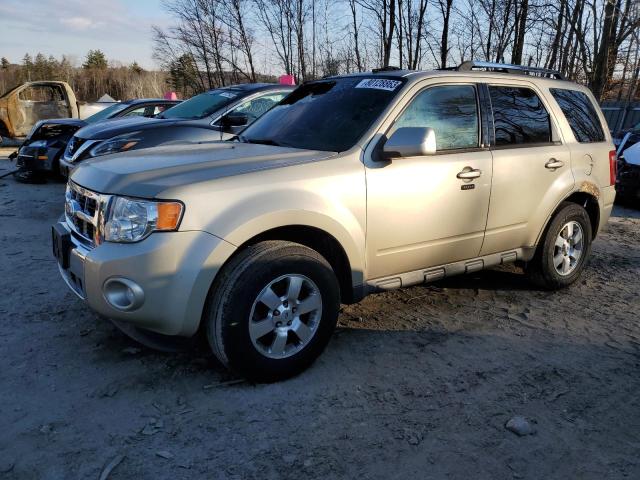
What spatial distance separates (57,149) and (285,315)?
7.95m

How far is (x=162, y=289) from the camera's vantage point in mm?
2535

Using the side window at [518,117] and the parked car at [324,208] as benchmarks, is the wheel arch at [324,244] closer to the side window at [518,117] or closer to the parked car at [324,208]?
the parked car at [324,208]

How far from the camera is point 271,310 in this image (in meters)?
2.82

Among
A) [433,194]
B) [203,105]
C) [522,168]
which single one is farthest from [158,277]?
[203,105]

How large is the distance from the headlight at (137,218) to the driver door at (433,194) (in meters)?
1.18

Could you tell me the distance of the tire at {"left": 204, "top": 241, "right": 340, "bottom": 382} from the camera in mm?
2672

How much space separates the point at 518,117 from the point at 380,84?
1.22m

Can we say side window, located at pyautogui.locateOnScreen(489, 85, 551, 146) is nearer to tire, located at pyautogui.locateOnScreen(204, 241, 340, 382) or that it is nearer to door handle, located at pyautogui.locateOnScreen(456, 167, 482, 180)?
door handle, located at pyautogui.locateOnScreen(456, 167, 482, 180)

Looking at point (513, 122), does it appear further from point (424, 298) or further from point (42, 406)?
point (42, 406)

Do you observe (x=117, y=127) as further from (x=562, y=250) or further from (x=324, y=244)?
(x=562, y=250)

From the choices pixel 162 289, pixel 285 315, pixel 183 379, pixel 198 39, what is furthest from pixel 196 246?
pixel 198 39

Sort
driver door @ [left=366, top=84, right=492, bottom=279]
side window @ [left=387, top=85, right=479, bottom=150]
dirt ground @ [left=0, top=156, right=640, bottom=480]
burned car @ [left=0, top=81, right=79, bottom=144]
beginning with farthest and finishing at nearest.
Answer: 1. burned car @ [left=0, top=81, right=79, bottom=144]
2. side window @ [left=387, top=85, right=479, bottom=150]
3. driver door @ [left=366, top=84, right=492, bottom=279]
4. dirt ground @ [left=0, top=156, right=640, bottom=480]

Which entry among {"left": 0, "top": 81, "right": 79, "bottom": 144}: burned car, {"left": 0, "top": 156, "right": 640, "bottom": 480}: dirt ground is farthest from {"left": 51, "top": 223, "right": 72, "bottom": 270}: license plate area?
{"left": 0, "top": 81, "right": 79, "bottom": 144}: burned car

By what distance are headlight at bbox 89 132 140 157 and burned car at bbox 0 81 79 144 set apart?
9.61 meters
